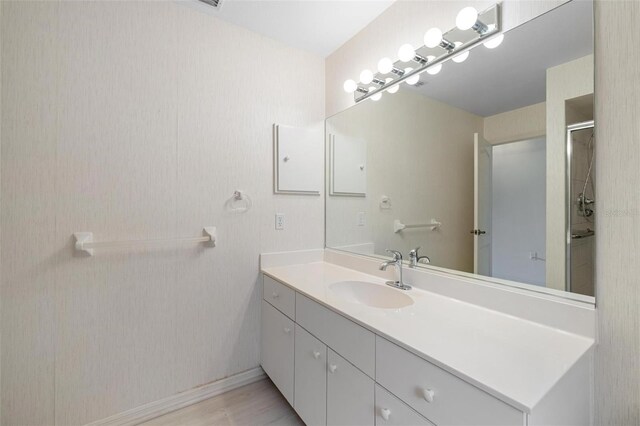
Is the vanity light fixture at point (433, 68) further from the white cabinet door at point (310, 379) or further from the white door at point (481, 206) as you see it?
the white cabinet door at point (310, 379)

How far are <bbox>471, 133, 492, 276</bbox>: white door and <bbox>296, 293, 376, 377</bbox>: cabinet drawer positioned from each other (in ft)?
1.98

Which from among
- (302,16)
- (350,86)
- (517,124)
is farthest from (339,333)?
(302,16)

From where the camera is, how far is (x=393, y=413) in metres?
0.85

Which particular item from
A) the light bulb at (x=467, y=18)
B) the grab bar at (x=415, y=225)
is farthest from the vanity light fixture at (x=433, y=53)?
the grab bar at (x=415, y=225)

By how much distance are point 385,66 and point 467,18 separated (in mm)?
460

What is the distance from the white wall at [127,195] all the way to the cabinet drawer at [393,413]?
3.60 ft

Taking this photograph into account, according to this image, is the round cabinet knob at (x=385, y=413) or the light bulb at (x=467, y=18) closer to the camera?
the round cabinet knob at (x=385, y=413)

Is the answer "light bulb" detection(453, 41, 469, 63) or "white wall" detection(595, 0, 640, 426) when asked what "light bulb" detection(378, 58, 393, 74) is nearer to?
"light bulb" detection(453, 41, 469, 63)

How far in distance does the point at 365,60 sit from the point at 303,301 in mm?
1519

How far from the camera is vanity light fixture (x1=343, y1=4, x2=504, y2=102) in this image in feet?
3.65

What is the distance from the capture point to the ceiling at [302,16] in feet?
5.01

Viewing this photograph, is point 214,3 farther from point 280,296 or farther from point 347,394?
point 347,394

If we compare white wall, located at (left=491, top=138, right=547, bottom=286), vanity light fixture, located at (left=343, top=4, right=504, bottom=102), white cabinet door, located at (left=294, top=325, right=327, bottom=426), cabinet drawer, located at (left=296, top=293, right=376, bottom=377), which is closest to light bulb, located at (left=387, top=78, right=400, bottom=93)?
vanity light fixture, located at (left=343, top=4, right=504, bottom=102)

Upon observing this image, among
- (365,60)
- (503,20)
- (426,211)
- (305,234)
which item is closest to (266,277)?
(305,234)
